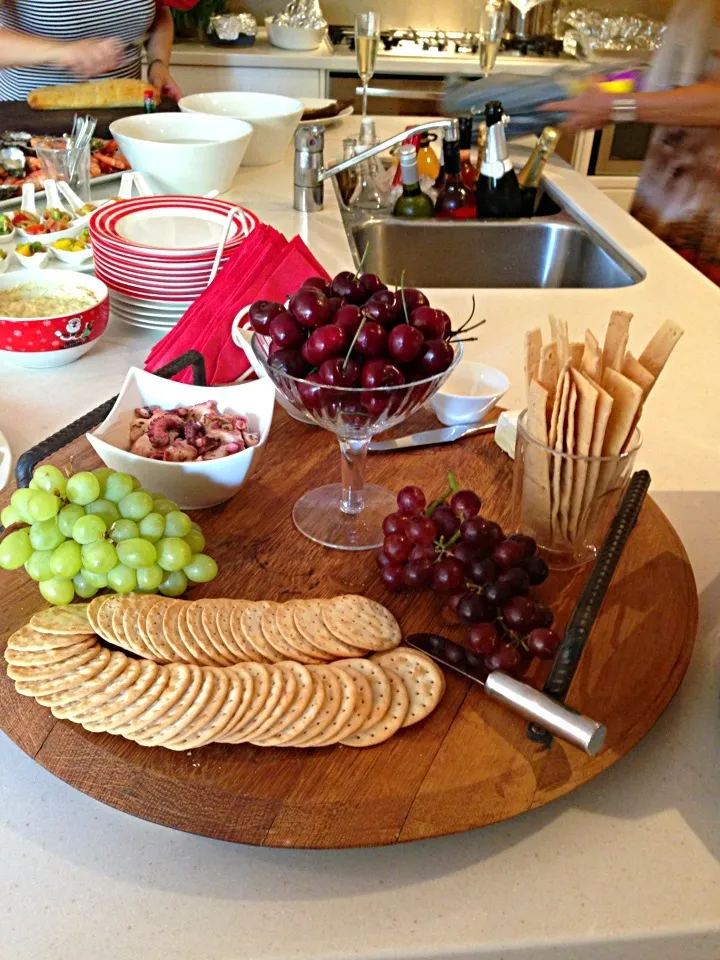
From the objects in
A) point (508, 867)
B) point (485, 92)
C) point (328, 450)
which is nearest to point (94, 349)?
point (328, 450)

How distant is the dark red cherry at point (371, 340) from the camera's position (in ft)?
2.62

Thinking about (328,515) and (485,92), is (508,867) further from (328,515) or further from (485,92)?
(485,92)

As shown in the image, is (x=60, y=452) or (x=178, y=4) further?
(x=178, y=4)

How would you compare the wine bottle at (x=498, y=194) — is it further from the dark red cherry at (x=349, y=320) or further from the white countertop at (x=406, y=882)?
the white countertop at (x=406, y=882)

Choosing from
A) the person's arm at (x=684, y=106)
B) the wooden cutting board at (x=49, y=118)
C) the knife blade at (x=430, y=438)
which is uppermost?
the person's arm at (x=684, y=106)

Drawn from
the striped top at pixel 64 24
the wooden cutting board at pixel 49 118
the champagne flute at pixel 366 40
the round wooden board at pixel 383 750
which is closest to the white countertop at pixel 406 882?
the round wooden board at pixel 383 750

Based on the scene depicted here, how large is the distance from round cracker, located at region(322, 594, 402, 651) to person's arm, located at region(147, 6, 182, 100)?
2253 mm

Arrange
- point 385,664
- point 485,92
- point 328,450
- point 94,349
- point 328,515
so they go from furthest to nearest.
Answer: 1. point 485,92
2. point 94,349
3. point 328,450
4. point 328,515
5. point 385,664

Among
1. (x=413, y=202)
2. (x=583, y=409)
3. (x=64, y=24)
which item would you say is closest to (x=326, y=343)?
(x=583, y=409)

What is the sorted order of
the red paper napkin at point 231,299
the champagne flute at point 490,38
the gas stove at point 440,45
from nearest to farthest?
the red paper napkin at point 231,299 < the champagne flute at point 490,38 < the gas stove at point 440,45

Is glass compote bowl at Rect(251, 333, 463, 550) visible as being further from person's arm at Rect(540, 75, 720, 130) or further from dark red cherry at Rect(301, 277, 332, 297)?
person's arm at Rect(540, 75, 720, 130)

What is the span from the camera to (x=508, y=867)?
2.14 ft

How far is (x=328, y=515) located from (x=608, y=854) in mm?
473

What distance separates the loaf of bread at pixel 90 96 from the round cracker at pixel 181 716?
201cm
